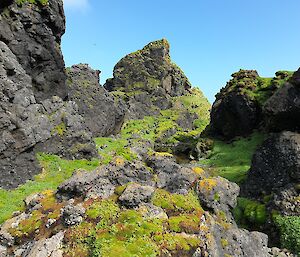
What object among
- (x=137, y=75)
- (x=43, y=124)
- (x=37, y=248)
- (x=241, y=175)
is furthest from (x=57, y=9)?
(x=137, y=75)

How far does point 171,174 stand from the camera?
25938 millimetres

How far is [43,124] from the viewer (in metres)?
42.8

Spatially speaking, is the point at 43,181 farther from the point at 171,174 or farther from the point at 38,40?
the point at 38,40

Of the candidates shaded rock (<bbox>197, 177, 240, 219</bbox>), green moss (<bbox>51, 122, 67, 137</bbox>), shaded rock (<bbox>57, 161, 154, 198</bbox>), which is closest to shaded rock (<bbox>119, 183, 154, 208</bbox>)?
shaded rock (<bbox>57, 161, 154, 198</bbox>)

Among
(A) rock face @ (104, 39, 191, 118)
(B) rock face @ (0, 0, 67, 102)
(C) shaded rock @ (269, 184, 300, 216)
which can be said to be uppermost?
(A) rock face @ (104, 39, 191, 118)

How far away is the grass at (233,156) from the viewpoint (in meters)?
52.1

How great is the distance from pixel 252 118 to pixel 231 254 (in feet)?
163

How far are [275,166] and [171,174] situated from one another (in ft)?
59.9

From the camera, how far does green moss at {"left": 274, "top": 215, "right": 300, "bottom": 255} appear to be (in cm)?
2880

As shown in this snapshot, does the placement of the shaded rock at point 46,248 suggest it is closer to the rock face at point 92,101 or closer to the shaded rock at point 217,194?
the shaded rock at point 217,194

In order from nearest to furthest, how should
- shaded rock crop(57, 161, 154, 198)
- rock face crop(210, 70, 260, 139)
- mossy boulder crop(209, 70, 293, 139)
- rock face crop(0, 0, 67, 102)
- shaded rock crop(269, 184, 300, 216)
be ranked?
shaded rock crop(57, 161, 154, 198)
shaded rock crop(269, 184, 300, 216)
rock face crop(0, 0, 67, 102)
mossy boulder crop(209, 70, 293, 139)
rock face crop(210, 70, 260, 139)

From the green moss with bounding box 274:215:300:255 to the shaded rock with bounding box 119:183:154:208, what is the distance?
16045mm

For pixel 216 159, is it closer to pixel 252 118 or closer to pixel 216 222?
pixel 252 118

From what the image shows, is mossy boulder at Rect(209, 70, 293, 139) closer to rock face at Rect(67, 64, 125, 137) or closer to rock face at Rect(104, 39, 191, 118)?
rock face at Rect(67, 64, 125, 137)
